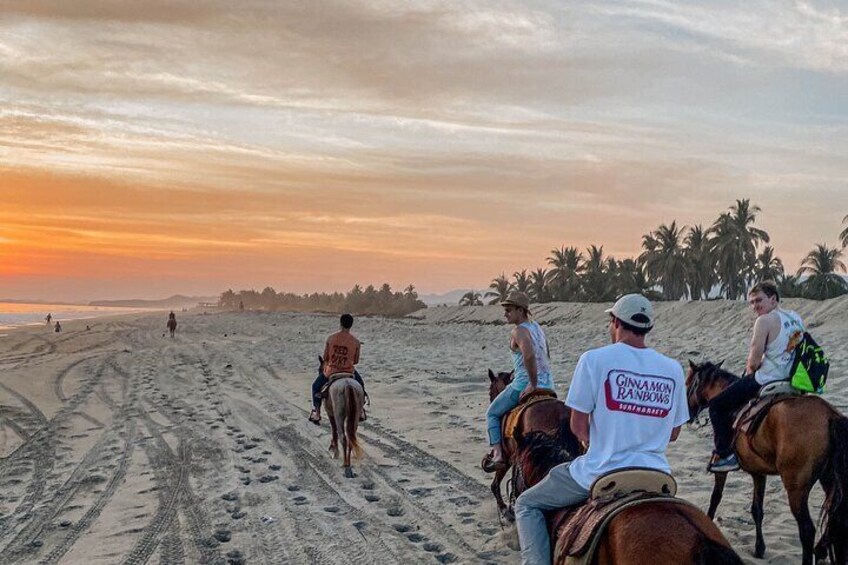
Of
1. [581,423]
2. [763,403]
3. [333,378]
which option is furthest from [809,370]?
[333,378]

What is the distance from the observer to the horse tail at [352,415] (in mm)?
10688

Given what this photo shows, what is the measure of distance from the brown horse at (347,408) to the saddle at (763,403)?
5740mm

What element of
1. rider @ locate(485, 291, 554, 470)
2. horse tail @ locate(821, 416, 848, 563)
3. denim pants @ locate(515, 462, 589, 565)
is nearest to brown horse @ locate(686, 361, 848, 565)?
horse tail @ locate(821, 416, 848, 563)

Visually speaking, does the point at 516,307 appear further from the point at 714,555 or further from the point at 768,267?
the point at 768,267

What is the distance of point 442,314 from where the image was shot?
72.2m

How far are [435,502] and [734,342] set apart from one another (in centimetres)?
1720

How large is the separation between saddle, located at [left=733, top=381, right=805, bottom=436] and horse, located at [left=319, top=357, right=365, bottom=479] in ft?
18.8

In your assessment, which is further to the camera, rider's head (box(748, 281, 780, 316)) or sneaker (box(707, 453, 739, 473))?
sneaker (box(707, 453, 739, 473))

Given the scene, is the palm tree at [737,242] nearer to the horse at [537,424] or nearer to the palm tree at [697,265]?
the palm tree at [697,265]

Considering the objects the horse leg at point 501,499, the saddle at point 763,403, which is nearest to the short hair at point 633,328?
the saddle at point 763,403

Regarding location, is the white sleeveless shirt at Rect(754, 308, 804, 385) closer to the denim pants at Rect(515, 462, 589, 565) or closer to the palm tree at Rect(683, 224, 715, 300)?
the denim pants at Rect(515, 462, 589, 565)

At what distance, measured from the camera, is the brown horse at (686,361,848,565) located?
6340 millimetres

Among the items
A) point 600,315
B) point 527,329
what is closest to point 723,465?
point 527,329

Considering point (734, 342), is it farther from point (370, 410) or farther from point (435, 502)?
point (435, 502)
